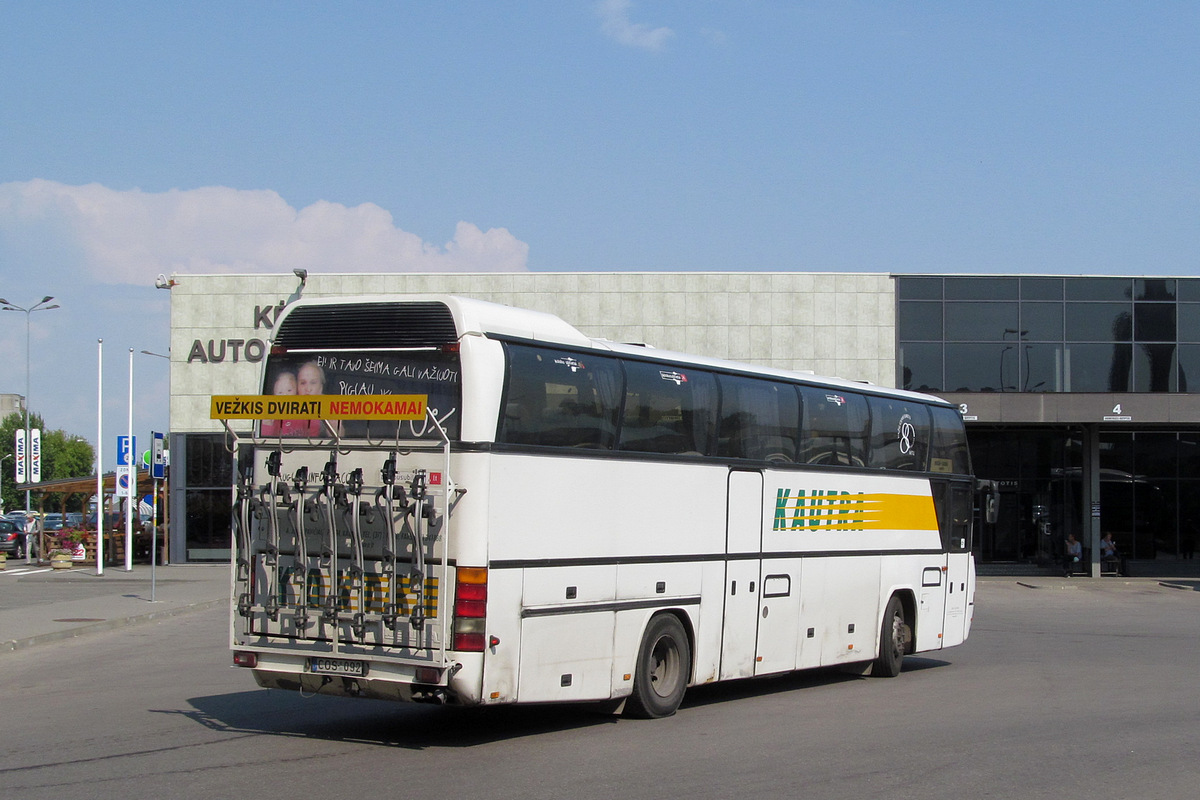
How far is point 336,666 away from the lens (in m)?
9.52

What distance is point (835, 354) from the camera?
39844 mm

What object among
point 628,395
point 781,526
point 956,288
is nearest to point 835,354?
point 956,288

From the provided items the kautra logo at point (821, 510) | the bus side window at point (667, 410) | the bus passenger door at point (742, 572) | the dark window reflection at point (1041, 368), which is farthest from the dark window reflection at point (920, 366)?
the bus side window at point (667, 410)

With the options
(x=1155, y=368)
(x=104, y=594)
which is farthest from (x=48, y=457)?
(x=1155, y=368)

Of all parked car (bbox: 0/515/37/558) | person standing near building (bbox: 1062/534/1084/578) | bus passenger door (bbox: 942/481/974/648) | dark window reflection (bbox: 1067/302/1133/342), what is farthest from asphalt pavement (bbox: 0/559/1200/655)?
bus passenger door (bbox: 942/481/974/648)

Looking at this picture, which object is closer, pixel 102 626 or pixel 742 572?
pixel 742 572

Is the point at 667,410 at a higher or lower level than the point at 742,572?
higher

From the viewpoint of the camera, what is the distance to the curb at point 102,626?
17906mm

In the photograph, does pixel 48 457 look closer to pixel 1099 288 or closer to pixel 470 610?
pixel 1099 288

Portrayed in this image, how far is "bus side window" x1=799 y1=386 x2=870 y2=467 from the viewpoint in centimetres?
1372

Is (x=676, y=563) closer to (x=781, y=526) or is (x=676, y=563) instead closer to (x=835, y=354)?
(x=781, y=526)

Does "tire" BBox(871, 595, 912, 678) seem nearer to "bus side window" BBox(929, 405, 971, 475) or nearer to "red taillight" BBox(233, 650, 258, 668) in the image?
"bus side window" BBox(929, 405, 971, 475)

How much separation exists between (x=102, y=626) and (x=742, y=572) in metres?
13.1

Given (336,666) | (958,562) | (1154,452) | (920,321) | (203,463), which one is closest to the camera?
(336,666)
